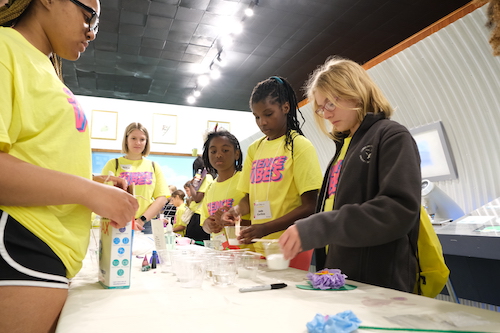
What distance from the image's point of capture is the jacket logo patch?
1.39 m

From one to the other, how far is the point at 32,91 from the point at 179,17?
18.7 feet

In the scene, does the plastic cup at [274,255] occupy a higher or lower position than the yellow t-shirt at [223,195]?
lower

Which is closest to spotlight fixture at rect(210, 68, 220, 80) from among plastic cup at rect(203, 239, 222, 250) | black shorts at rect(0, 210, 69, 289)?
plastic cup at rect(203, 239, 222, 250)

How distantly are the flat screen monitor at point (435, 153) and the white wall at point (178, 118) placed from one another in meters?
6.14

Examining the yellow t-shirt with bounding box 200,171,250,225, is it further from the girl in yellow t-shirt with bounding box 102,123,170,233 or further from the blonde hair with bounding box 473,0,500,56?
the blonde hair with bounding box 473,0,500,56

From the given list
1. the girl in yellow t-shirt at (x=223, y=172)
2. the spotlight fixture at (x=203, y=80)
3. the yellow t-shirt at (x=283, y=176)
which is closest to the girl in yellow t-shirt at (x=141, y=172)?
the girl in yellow t-shirt at (x=223, y=172)

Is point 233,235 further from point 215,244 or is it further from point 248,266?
point 248,266

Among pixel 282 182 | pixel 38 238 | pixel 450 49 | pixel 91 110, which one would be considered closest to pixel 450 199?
pixel 450 49

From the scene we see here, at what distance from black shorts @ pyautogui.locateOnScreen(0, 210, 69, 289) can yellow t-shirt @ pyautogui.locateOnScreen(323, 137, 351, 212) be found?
3.65 feet

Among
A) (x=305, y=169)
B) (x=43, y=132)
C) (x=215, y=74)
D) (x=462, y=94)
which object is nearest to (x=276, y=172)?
(x=305, y=169)

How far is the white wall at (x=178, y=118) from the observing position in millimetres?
9141

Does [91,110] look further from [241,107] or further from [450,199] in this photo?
[450,199]

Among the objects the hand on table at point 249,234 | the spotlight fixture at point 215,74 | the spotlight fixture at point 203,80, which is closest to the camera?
the hand on table at point 249,234

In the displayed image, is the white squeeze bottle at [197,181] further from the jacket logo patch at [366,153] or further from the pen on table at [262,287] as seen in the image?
the pen on table at [262,287]
